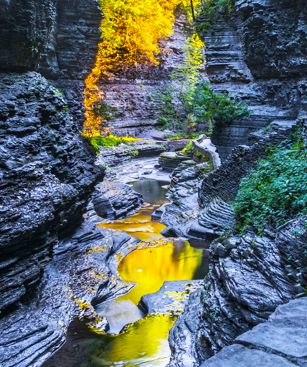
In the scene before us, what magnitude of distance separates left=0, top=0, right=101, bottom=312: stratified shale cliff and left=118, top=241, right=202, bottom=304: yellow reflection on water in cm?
232

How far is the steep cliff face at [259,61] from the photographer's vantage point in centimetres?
1257

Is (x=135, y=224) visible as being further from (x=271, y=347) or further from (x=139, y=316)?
(x=271, y=347)

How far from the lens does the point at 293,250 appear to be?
518 centimetres

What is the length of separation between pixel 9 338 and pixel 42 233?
2265 millimetres

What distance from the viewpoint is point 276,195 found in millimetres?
7125

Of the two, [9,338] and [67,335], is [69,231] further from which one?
[9,338]

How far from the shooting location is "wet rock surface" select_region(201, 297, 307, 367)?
219 centimetres

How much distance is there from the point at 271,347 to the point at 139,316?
271 inches

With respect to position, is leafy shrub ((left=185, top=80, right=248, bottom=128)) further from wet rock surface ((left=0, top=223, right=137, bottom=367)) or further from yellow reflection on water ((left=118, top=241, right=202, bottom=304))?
wet rock surface ((left=0, top=223, right=137, bottom=367))

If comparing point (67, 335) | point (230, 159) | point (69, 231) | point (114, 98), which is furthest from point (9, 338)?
point (114, 98)

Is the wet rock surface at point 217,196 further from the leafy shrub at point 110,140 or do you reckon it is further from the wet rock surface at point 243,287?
the leafy shrub at point 110,140

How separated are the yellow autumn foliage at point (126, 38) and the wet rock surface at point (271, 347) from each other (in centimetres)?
2495

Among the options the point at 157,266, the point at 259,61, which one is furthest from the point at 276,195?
the point at 259,61

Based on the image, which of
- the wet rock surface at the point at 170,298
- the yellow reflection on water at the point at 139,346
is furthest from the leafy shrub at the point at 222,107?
the yellow reflection on water at the point at 139,346
